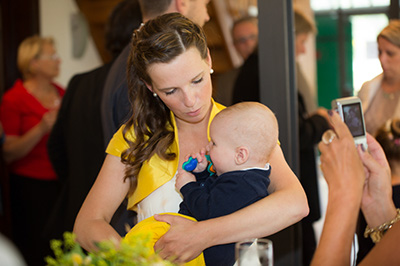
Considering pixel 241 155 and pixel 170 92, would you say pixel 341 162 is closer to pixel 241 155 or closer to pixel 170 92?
pixel 241 155

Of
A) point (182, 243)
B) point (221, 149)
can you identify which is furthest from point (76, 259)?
point (221, 149)

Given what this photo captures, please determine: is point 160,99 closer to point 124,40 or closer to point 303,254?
point 124,40

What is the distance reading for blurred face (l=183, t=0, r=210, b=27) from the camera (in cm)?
158

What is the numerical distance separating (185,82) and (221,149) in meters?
0.19

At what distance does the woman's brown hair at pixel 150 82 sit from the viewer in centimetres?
132

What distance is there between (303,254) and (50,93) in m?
2.16

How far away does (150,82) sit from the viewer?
4.55 feet

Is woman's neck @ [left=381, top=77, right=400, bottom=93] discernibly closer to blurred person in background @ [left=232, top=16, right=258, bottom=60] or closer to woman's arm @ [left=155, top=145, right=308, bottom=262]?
woman's arm @ [left=155, top=145, right=308, bottom=262]

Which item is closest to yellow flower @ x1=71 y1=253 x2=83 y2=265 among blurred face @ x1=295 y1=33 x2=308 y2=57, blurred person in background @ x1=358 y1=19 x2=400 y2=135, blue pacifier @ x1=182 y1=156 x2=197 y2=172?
blue pacifier @ x1=182 y1=156 x2=197 y2=172

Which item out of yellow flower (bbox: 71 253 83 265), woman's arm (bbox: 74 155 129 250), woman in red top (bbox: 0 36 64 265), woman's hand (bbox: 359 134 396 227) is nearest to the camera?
yellow flower (bbox: 71 253 83 265)

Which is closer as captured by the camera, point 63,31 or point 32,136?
point 32,136

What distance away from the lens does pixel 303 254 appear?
2096mm

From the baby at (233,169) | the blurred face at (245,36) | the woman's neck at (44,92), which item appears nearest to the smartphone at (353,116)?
the baby at (233,169)

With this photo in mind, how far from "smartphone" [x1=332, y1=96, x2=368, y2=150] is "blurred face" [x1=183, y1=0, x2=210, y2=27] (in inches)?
18.5
